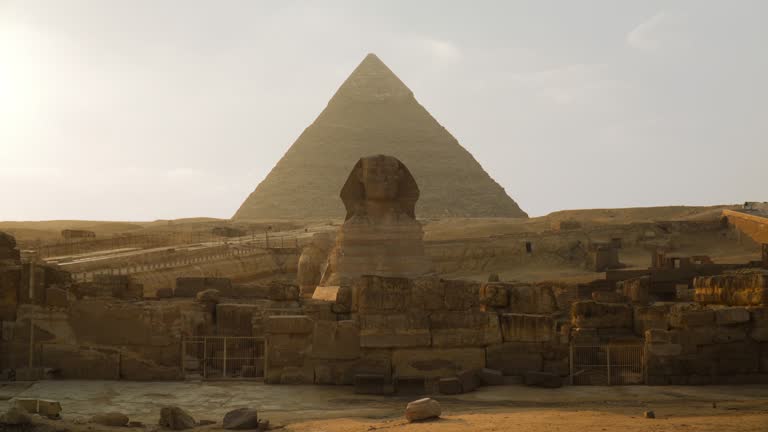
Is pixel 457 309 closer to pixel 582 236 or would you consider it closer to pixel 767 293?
pixel 767 293

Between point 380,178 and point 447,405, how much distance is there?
6.91m

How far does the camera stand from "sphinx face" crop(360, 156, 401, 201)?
13695 millimetres

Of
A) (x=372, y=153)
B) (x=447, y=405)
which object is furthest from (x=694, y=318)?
(x=372, y=153)

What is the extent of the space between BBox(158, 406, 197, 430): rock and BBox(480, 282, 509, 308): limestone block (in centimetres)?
366

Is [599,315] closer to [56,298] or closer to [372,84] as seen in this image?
[56,298]

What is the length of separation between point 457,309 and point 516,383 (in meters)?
0.85

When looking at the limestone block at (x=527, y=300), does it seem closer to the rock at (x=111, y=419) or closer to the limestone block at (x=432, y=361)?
the limestone block at (x=432, y=361)

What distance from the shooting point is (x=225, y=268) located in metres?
31.5

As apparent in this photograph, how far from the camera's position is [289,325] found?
8.27 meters

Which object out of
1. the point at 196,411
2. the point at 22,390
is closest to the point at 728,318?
the point at 196,411

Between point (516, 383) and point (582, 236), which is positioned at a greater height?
point (582, 236)

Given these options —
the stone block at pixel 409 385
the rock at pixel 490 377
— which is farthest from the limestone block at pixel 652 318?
the stone block at pixel 409 385

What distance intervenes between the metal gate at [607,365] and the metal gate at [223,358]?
3.04 meters

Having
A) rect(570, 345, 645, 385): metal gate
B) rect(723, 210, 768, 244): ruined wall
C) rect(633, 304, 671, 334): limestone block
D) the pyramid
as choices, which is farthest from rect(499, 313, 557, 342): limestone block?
the pyramid
